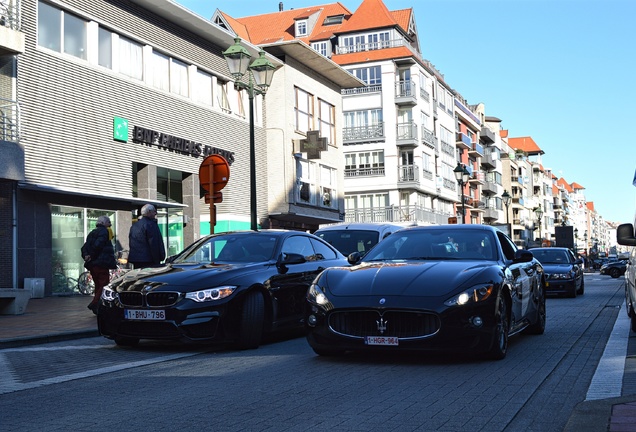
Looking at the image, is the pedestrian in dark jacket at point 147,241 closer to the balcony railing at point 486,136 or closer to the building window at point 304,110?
the building window at point 304,110

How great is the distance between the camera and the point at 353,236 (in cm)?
1700

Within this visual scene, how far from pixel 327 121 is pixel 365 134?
18.0m

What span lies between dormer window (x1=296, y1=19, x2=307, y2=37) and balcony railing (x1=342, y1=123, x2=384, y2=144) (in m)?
10.0

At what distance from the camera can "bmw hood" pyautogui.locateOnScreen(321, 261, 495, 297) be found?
26.1ft

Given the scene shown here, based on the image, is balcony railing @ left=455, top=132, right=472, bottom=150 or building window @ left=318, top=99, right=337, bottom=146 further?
balcony railing @ left=455, top=132, right=472, bottom=150

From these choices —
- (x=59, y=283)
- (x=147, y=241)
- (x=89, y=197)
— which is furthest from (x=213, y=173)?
(x=89, y=197)

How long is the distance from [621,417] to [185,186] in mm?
27039

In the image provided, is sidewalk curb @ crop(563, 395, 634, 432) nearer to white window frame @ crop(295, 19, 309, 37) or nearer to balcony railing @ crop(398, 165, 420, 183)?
balcony railing @ crop(398, 165, 420, 183)

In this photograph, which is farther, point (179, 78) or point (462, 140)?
point (462, 140)

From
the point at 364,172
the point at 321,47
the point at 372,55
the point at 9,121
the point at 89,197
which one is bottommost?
the point at 89,197

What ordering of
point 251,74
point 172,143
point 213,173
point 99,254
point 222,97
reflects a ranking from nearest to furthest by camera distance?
point 99,254 < point 213,173 < point 251,74 < point 172,143 < point 222,97

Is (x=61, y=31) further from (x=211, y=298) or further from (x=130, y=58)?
(x=211, y=298)

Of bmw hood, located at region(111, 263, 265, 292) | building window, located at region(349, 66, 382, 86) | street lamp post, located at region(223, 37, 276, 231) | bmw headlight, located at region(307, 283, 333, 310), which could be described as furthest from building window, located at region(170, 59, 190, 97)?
building window, located at region(349, 66, 382, 86)

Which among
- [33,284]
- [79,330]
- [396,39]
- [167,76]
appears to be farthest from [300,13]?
[79,330]
